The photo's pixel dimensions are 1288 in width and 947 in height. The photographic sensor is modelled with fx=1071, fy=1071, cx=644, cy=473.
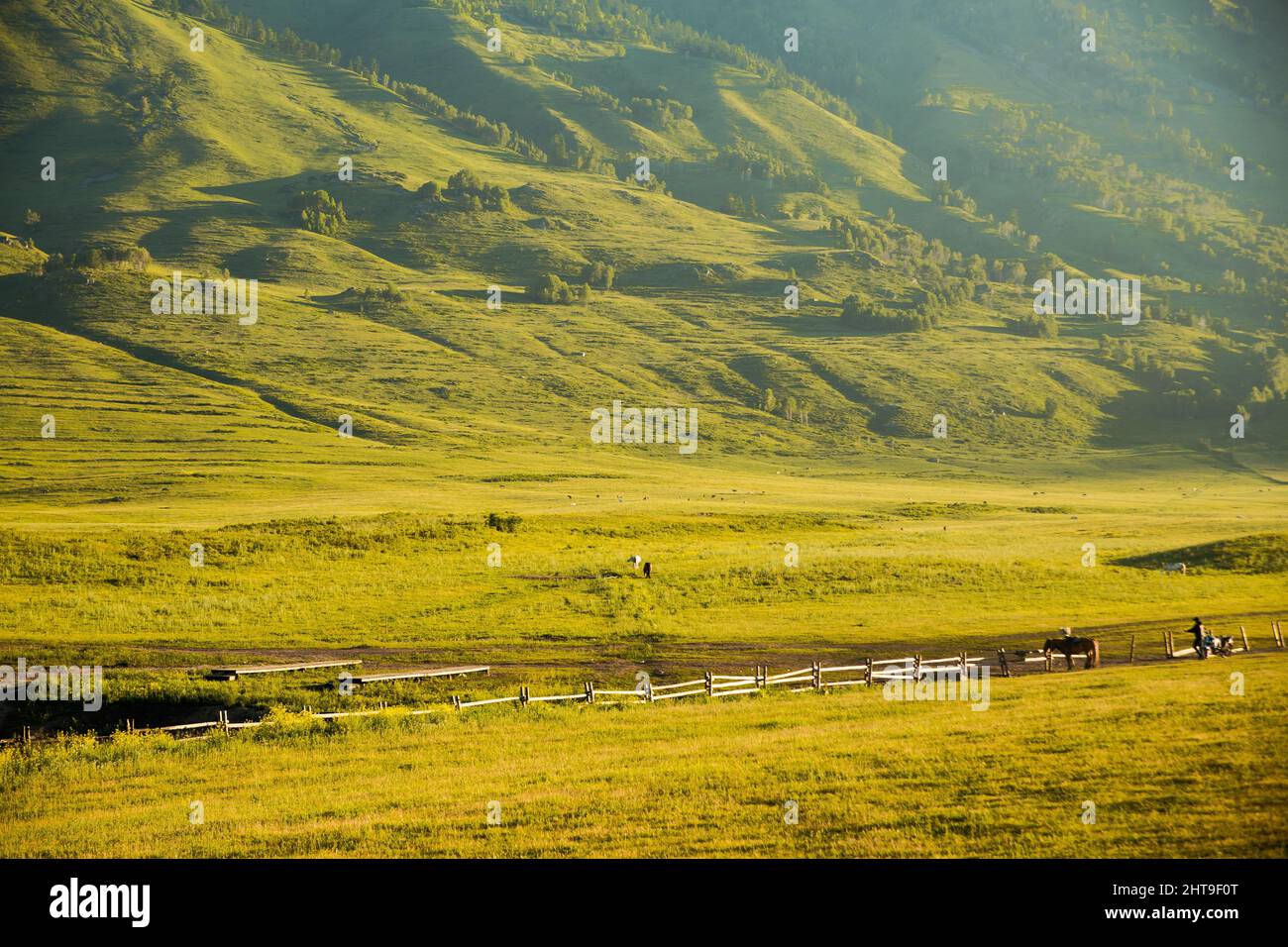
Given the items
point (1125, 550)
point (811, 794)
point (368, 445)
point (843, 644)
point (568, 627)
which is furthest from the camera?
point (368, 445)

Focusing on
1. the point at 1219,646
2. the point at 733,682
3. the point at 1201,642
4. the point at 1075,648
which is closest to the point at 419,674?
the point at 733,682

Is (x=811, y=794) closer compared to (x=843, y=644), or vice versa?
(x=811, y=794)

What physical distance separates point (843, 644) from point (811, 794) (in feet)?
100

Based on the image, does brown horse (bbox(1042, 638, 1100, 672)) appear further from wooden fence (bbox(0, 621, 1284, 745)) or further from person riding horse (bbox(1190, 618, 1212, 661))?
person riding horse (bbox(1190, 618, 1212, 661))

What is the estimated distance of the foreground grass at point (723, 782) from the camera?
20078 mm

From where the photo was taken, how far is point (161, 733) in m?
37.8

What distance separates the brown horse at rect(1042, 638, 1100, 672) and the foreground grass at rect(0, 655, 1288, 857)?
6839mm

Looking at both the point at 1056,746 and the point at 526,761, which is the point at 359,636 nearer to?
the point at 526,761

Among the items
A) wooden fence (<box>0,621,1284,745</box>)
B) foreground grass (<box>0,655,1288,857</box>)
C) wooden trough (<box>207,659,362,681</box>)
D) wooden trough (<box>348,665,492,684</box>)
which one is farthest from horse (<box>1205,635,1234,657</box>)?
wooden trough (<box>207,659,362,681</box>)

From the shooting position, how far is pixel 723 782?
25.9 metres

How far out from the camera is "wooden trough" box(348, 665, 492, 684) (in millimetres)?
44656

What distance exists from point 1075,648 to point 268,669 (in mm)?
34468

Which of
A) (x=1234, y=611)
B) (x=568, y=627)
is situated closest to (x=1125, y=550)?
(x=1234, y=611)
